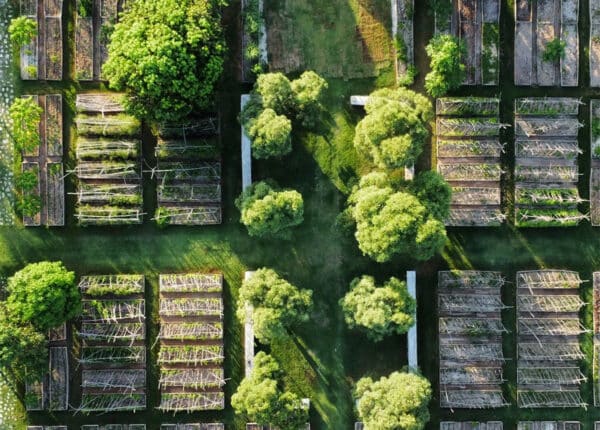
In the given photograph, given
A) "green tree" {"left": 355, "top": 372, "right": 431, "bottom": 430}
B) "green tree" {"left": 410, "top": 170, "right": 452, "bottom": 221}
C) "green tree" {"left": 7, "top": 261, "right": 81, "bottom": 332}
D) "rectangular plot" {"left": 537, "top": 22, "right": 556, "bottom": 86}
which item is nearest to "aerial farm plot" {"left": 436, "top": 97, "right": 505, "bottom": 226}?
"green tree" {"left": 410, "top": 170, "right": 452, "bottom": 221}

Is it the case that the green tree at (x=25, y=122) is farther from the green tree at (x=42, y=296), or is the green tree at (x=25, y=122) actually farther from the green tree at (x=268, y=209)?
the green tree at (x=268, y=209)

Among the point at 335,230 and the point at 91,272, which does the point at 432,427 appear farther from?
the point at 91,272

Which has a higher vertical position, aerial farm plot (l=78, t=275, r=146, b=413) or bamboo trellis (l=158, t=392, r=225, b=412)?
aerial farm plot (l=78, t=275, r=146, b=413)

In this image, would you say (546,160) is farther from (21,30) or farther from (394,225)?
(21,30)

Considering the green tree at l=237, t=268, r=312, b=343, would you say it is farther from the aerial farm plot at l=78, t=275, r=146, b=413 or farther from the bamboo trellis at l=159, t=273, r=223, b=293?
the aerial farm plot at l=78, t=275, r=146, b=413

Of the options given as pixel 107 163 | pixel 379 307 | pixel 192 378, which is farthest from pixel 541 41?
pixel 192 378

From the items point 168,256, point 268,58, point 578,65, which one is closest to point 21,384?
point 168,256
